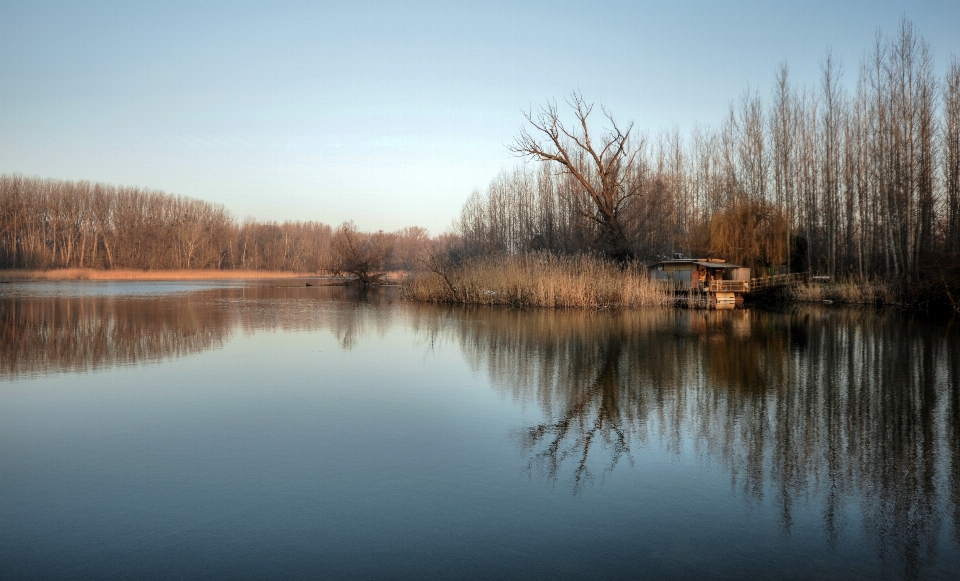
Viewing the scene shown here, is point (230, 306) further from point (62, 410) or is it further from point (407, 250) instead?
point (407, 250)

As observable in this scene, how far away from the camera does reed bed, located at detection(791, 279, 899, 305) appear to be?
26.9 meters

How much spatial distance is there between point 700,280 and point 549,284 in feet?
36.8

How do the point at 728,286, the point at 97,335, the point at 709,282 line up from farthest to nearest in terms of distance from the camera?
the point at 728,286 → the point at 709,282 → the point at 97,335

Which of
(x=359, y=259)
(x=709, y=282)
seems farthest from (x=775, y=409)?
(x=359, y=259)

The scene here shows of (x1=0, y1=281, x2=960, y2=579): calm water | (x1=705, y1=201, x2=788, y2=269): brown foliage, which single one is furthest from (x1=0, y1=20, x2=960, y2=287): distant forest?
(x1=0, y1=281, x2=960, y2=579): calm water

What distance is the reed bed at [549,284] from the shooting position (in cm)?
2402

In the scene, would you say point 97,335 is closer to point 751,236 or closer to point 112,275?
point 751,236

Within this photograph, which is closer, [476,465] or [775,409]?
[476,465]

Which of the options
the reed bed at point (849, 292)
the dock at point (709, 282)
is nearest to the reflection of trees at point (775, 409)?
the reed bed at point (849, 292)

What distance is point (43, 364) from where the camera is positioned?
32.8 feet

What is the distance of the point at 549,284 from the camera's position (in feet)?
78.8

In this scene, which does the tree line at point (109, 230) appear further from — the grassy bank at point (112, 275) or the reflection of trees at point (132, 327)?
the reflection of trees at point (132, 327)

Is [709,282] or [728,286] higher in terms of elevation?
[709,282]

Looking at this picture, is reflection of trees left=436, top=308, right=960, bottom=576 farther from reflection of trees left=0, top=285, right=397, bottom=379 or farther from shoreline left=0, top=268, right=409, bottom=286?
shoreline left=0, top=268, right=409, bottom=286
